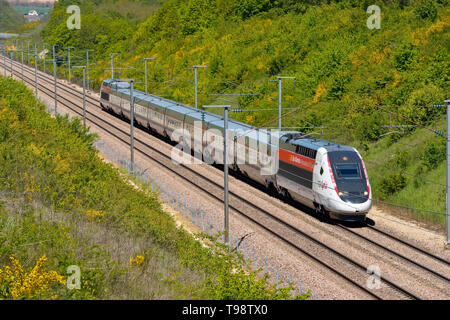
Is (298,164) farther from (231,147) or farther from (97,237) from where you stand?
(97,237)

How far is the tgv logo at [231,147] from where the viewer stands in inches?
1395

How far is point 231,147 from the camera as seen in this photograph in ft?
135

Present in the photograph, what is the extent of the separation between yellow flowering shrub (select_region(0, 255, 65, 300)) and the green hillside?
22326 mm

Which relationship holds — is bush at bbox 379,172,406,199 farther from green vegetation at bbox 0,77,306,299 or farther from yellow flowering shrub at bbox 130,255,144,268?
yellow flowering shrub at bbox 130,255,144,268

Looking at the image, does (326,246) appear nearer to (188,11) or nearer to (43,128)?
(43,128)

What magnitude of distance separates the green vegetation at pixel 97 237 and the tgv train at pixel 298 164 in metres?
6.71

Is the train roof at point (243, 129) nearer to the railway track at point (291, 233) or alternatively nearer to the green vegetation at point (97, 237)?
the railway track at point (291, 233)

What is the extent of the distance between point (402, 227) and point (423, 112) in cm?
1315

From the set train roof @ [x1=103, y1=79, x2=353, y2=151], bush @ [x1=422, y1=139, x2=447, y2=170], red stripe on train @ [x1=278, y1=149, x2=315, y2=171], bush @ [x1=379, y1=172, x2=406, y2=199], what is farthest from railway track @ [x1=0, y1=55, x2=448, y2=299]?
bush @ [x1=422, y1=139, x2=447, y2=170]

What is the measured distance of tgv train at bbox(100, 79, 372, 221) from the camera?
29.1 m

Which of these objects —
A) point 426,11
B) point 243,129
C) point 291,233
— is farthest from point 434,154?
point 426,11

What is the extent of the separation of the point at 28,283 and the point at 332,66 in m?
49.8

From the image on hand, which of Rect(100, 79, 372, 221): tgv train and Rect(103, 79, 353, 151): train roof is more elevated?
Rect(103, 79, 353, 151): train roof

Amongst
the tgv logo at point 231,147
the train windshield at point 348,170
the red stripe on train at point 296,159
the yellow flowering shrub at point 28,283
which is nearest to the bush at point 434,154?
the train windshield at point 348,170
